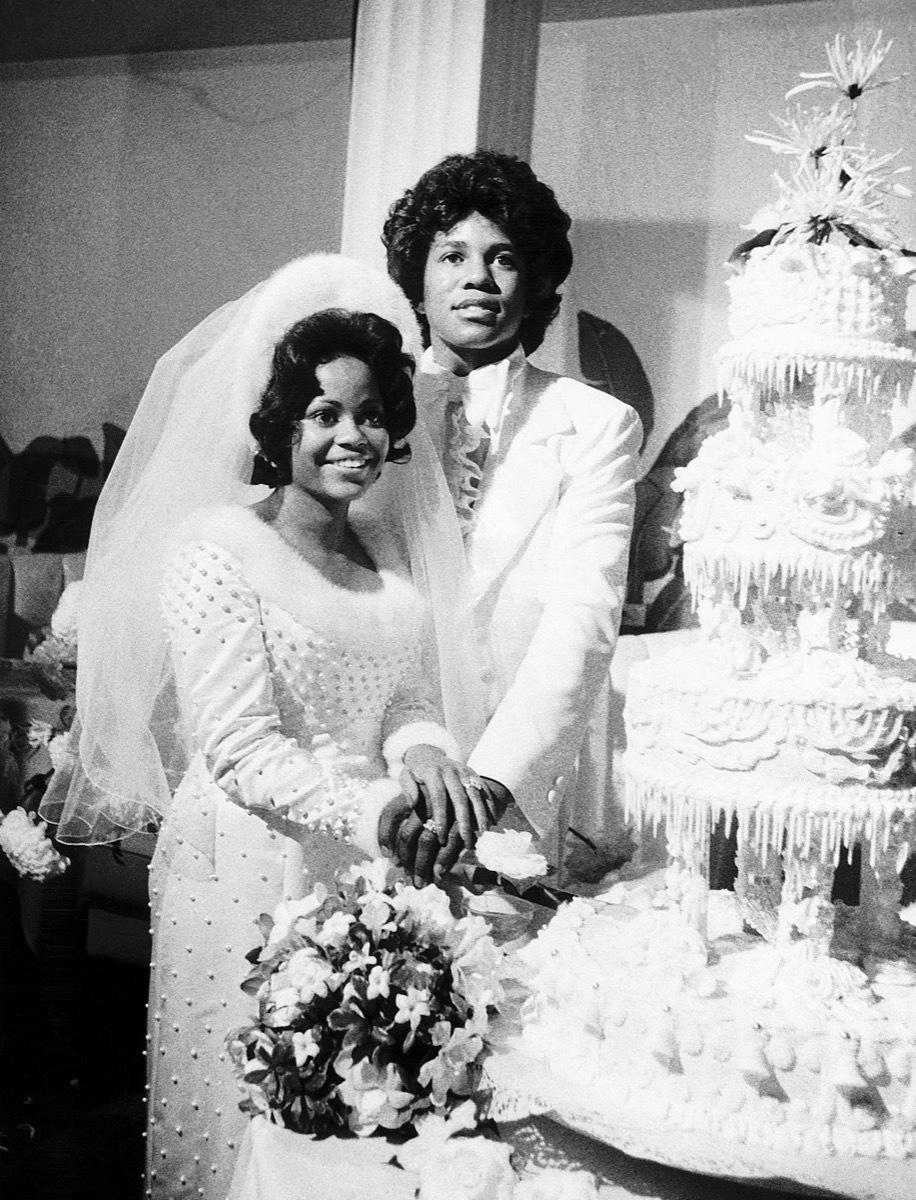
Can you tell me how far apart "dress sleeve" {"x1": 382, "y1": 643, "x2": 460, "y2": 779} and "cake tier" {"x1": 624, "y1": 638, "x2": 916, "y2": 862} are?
1.38 feet

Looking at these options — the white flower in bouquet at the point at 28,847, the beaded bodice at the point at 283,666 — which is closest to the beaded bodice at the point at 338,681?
the beaded bodice at the point at 283,666

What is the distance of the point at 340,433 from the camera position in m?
1.65

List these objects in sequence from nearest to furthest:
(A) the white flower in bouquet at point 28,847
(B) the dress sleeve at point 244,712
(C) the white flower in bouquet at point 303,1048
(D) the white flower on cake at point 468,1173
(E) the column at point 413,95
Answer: (D) the white flower on cake at point 468,1173
(C) the white flower in bouquet at point 303,1048
(B) the dress sleeve at point 244,712
(E) the column at point 413,95
(A) the white flower in bouquet at point 28,847

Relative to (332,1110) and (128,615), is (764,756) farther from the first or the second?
(128,615)

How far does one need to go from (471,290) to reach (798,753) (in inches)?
33.1

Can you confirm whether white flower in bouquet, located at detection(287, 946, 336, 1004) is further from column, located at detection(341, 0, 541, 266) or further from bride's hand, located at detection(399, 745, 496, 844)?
column, located at detection(341, 0, 541, 266)

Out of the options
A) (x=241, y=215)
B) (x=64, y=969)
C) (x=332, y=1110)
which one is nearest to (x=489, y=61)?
(x=241, y=215)

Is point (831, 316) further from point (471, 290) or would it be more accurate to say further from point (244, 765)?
point (244, 765)

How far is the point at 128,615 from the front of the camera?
1.72 meters

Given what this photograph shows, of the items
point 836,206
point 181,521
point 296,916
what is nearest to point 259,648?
point 181,521

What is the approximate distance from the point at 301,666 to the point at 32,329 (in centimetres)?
116

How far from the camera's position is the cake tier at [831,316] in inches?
54.6

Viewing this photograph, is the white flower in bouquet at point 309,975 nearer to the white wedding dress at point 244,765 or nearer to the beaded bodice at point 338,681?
the white wedding dress at point 244,765

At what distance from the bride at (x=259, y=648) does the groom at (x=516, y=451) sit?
0.08 m
